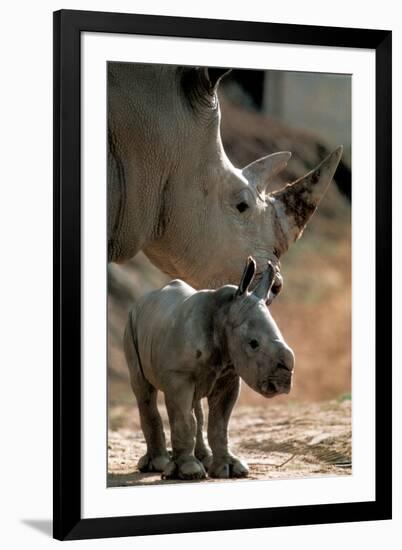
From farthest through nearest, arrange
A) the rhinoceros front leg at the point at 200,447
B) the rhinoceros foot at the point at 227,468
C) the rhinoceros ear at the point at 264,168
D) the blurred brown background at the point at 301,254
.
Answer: the blurred brown background at the point at 301,254
the rhinoceros ear at the point at 264,168
the rhinoceros front leg at the point at 200,447
the rhinoceros foot at the point at 227,468

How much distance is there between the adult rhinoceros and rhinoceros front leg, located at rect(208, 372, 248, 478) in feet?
1.44

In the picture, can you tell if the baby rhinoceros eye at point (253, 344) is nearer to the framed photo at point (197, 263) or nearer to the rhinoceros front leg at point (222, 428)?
the framed photo at point (197, 263)

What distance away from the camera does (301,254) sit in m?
8.12

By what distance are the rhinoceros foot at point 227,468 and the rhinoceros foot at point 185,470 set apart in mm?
94

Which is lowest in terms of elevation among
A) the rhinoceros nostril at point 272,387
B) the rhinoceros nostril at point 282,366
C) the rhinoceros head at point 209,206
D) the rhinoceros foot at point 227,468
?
the rhinoceros foot at point 227,468

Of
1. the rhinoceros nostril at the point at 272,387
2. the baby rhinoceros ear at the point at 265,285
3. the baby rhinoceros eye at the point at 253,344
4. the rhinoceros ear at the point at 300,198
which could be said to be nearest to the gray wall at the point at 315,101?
the rhinoceros ear at the point at 300,198

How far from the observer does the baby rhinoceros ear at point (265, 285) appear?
16.8 ft

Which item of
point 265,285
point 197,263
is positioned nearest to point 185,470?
point 265,285

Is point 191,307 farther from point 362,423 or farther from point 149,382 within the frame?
point 362,423

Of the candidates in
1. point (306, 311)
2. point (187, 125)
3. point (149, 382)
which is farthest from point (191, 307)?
point (306, 311)

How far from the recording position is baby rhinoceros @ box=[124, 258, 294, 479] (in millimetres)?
5000

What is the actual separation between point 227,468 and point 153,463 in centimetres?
30

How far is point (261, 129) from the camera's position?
→ 7504 millimetres

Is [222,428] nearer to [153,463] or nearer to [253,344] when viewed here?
[153,463]
